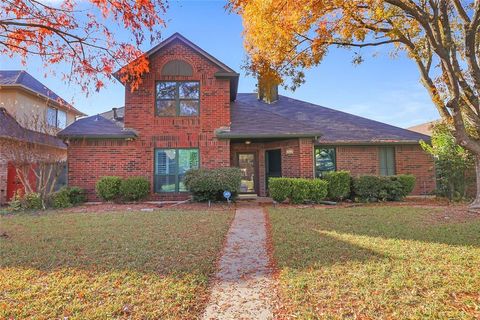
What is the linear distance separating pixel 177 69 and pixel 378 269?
11045 mm

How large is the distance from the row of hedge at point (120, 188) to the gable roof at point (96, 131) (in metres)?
1.82

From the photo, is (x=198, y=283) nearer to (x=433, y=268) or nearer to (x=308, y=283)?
(x=308, y=283)

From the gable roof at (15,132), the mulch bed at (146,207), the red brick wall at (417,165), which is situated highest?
the gable roof at (15,132)

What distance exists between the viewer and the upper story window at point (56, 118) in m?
17.1

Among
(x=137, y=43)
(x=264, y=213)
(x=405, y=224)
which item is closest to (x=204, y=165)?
(x=264, y=213)

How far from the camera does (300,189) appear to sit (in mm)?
10570

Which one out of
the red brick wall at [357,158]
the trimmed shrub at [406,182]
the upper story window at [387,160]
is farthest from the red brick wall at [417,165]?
the trimmed shrub at [406,182]

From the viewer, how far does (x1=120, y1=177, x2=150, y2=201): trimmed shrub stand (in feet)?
36.6

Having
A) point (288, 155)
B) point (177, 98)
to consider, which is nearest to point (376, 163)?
point (288, 155)

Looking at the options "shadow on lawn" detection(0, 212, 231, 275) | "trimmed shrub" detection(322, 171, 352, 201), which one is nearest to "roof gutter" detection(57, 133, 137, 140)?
"shadow on lawn" detection(0, 212, 231, 275)

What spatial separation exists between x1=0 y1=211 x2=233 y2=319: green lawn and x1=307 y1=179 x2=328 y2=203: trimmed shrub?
4752 millimetres

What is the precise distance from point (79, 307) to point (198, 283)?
4.39 feet

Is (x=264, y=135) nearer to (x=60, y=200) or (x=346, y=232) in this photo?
(x=346, y=232)

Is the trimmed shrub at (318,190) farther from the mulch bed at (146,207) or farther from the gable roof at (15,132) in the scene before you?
the gable roof at (15,132)
